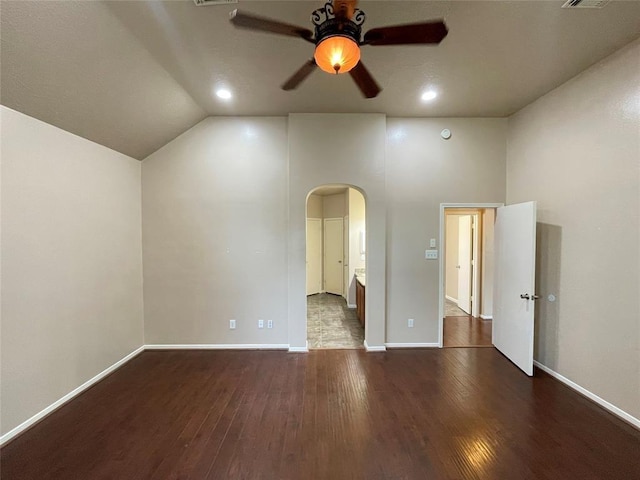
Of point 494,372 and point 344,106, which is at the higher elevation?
point 344,106

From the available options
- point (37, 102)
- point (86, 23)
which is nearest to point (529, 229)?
point (86, 23)

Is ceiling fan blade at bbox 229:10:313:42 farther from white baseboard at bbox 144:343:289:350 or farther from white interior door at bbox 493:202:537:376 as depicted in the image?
white baseboard at bbox 144:343:289:350

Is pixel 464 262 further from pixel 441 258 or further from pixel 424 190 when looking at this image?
pixel 424 190

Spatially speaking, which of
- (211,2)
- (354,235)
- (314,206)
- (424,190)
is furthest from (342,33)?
(314,206)

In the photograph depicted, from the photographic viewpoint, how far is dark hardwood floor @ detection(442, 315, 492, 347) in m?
3.96

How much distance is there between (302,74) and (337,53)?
1.56 ft

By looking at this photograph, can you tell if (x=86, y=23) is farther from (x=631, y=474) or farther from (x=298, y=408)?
(x=631, y=474)

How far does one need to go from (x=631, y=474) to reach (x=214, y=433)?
304 centimetres

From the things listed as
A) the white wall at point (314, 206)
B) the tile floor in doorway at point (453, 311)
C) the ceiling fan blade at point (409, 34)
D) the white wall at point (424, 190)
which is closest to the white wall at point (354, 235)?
the white wall at point (314, 206)

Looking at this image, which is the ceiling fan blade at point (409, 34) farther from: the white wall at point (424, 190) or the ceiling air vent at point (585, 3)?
the white wall at point (424, 190)

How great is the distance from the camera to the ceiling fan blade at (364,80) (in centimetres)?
181

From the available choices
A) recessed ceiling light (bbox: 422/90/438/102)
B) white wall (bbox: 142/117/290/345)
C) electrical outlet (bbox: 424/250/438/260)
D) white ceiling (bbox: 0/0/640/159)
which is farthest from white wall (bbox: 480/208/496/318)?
white wall (bbox: 142/117/290/345)

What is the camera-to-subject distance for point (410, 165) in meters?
3.83

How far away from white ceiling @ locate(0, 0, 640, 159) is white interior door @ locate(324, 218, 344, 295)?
4.09 metres
